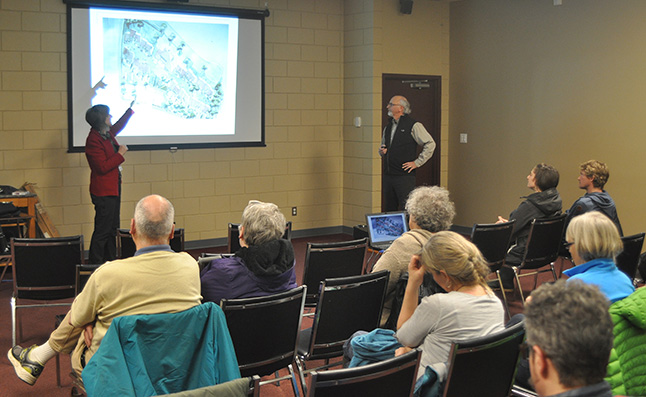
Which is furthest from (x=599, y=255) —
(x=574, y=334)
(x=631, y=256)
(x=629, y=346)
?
(x=631, y=256)

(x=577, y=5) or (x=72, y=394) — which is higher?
(x=577, y=5)

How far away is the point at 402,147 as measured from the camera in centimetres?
789

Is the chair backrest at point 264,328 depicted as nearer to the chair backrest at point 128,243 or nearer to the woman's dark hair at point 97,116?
the chair backrest at point 128,243

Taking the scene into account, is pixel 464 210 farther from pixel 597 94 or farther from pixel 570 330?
→ pixel 570 330

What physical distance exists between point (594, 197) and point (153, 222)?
4009 mm

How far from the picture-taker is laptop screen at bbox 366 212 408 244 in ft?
16.9

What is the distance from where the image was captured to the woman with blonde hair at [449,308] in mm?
2598

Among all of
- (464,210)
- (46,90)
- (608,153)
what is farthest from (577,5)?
(46,90)

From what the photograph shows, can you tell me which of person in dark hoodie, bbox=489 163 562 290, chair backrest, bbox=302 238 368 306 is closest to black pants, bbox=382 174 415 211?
person in dark hoodie, bbox=489 163 562 290

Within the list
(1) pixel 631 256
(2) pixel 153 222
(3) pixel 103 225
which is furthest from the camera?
(3) pixel 103 225

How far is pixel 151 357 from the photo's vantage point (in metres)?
2.62

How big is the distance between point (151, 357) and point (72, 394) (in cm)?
142

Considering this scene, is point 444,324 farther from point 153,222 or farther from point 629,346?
point 153,222

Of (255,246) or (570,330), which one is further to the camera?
(255,246)
